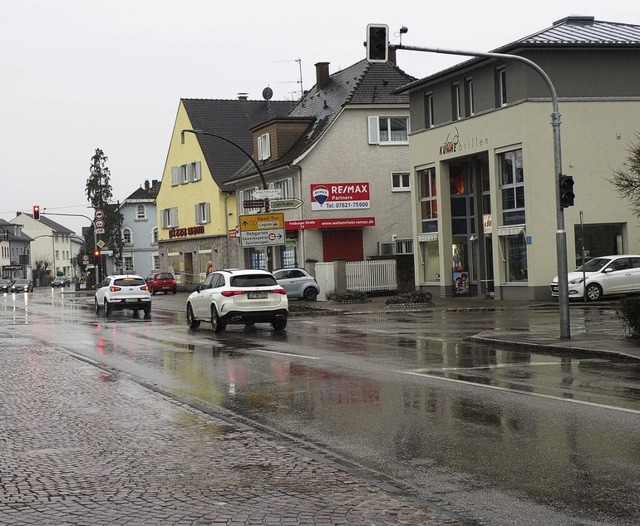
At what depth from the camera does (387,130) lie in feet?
173

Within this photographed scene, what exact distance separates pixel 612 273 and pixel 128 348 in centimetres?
1873

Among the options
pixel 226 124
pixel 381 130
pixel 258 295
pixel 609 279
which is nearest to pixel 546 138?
pixel 609 279

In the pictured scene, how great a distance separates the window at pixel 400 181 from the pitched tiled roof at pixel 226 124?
589 inches

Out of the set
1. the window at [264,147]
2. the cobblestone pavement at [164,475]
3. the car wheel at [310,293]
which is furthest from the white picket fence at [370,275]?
the cobblestone pavement at [164,475]

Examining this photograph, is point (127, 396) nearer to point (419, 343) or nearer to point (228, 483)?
point (228, 483)

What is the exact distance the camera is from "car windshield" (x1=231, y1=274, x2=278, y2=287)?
26281 millimetres

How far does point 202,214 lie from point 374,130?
19296 mm

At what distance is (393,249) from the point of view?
52.7m

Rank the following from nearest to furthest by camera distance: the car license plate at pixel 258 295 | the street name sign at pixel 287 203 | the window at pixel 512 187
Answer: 1. the car license plate at pixel 258 295
2. the window at pixel 512 187
3. the street name sign at pixel 287 203

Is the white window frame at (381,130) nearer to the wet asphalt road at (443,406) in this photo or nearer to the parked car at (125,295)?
the parked car at (125,295)

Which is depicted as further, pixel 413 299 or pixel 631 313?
pixel 413 299

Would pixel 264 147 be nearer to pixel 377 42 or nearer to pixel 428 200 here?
pixel 428 200

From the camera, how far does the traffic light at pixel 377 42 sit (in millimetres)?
18625

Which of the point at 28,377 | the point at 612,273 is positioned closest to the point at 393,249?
the point at 612,273
